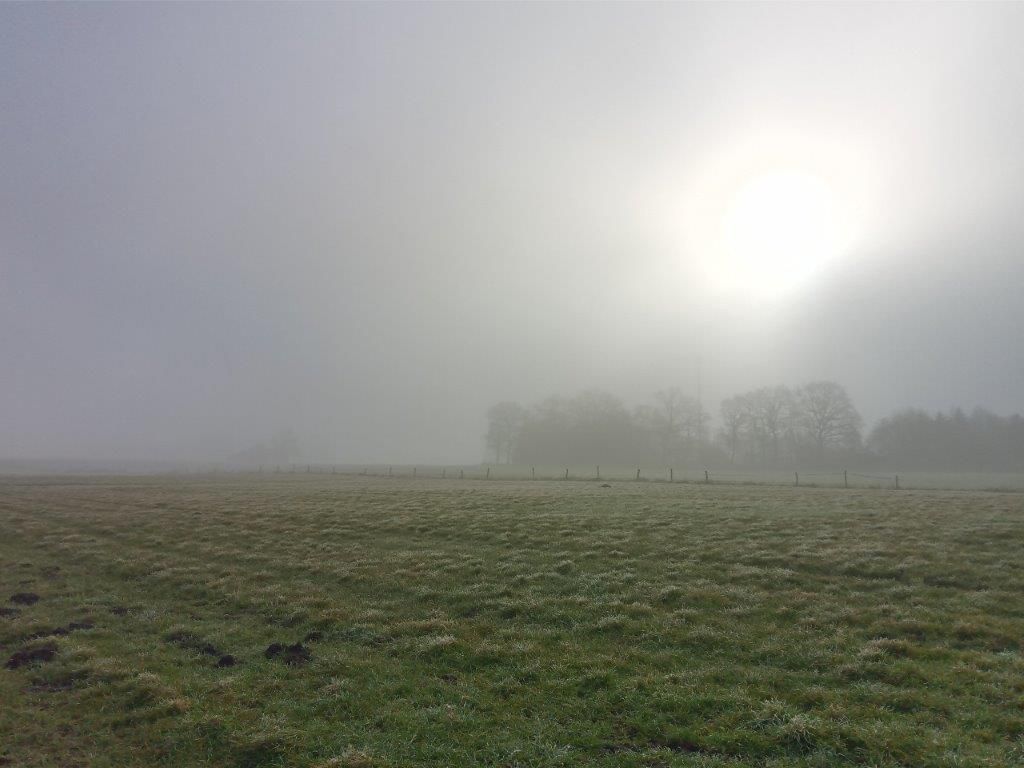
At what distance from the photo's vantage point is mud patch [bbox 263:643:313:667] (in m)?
13.6

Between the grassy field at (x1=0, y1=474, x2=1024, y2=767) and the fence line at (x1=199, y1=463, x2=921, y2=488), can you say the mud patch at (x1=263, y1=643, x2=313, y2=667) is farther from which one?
the fence line at (x1=199, y1=463, x2=921, y2=488)

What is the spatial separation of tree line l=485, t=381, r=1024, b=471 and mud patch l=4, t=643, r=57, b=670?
140277 mm

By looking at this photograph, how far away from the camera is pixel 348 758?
9312 millimetres

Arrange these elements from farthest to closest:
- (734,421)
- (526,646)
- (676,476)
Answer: (734,421), (676,476), (526,646)

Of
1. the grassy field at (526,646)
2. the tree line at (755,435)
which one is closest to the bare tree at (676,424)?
the tree line at (755,435)

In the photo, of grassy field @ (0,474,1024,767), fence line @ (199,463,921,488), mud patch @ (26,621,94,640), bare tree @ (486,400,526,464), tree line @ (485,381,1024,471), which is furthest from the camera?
bare tree @ (486,400,526,464)

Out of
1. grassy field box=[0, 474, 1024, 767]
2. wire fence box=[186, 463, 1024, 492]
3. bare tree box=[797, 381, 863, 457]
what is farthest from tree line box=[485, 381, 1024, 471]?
grassy field box=[0, 474, 1024, 767]

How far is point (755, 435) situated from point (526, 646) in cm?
15354

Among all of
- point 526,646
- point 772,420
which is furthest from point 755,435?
point 526,646

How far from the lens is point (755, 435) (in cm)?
15025

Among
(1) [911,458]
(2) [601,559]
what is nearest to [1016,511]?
(2) [601,559]

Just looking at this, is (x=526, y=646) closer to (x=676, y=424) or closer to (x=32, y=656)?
(x=32, y=656)

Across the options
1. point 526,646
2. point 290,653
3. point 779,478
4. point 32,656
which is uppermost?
point 779,478

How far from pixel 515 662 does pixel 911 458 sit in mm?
157538
